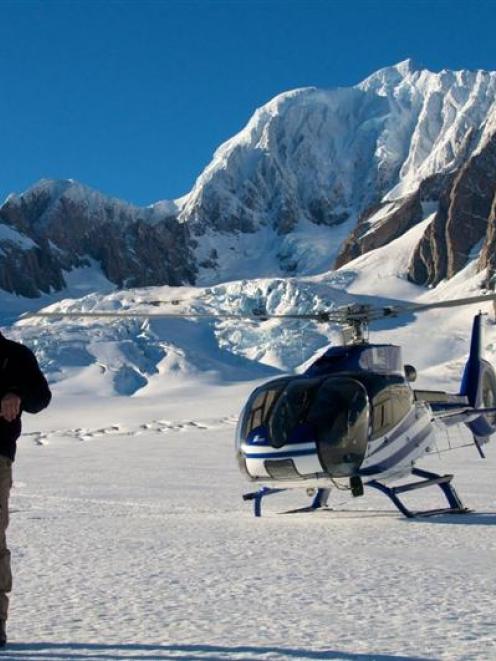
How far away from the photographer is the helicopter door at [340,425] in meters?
9.67

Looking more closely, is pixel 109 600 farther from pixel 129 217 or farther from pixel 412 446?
pixel 129 217

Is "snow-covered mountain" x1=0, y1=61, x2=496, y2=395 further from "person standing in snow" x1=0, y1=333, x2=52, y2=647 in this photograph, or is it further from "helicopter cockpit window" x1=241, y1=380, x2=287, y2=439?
"person standing in snow" x1=0, y1=333, x2=52, y2=647

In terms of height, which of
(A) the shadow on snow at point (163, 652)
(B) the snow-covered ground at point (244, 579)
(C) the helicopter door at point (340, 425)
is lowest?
(B) the snow-covered ground at point (244, 579)

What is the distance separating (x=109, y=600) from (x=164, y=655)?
1.33 m

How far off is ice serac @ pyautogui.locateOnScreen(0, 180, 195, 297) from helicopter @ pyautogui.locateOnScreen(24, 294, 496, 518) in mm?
139818

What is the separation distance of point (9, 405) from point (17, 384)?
136mm

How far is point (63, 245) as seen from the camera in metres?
169

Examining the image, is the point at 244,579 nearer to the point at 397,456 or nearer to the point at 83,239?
the point at 397,456

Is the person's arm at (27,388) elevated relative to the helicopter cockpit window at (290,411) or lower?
elevated

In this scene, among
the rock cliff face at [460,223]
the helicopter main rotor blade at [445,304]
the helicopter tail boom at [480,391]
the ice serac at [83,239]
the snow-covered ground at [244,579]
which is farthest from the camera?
the ice serac at [83,239]

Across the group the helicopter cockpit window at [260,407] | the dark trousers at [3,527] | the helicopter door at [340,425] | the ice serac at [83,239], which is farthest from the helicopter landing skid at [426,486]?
the ice serac at [83,239]

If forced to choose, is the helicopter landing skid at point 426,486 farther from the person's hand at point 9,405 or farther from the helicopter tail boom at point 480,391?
the person's hand at point 9,405

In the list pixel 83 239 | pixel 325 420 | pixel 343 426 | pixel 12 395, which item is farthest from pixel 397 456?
pixel 83 239

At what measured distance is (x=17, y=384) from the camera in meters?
4.57
